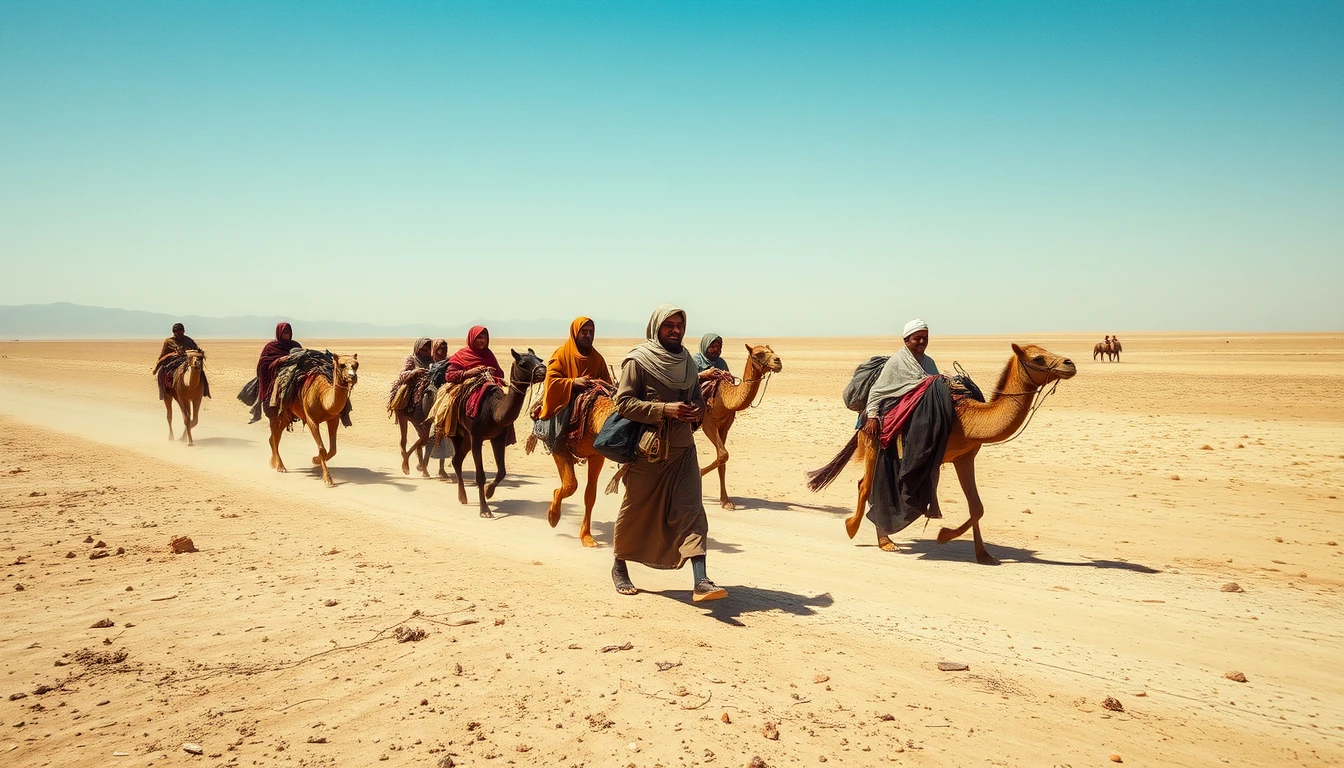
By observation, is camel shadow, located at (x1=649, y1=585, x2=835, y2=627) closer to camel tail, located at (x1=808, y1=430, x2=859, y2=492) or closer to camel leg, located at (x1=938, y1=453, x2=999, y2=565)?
camel leg, located at (x1=938, y1=453, x2=999, y2=565)

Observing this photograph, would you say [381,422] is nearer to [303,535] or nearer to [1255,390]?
[303,535]

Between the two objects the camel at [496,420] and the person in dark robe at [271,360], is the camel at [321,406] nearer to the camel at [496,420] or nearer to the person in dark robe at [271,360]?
the person in dark robe at [271,360]

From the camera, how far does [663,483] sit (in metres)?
6.61

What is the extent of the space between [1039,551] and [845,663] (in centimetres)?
452

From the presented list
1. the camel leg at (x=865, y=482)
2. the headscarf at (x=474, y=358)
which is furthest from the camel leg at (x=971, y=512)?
the headscarf at (x=474, y=358)

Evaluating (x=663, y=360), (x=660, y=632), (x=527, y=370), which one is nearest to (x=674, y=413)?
(x=663, y=360)

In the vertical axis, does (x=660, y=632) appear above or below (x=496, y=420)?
below

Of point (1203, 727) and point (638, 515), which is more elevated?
point (638, 515)

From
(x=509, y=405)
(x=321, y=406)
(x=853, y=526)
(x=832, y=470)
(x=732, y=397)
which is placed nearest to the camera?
(x=853, y=526)

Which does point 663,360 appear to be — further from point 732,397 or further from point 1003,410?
point 732,397

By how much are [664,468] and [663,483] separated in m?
0.13

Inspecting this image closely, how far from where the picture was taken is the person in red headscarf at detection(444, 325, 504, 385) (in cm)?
1187

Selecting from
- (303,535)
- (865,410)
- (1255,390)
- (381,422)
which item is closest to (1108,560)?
(865,410)

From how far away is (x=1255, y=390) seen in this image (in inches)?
1137
